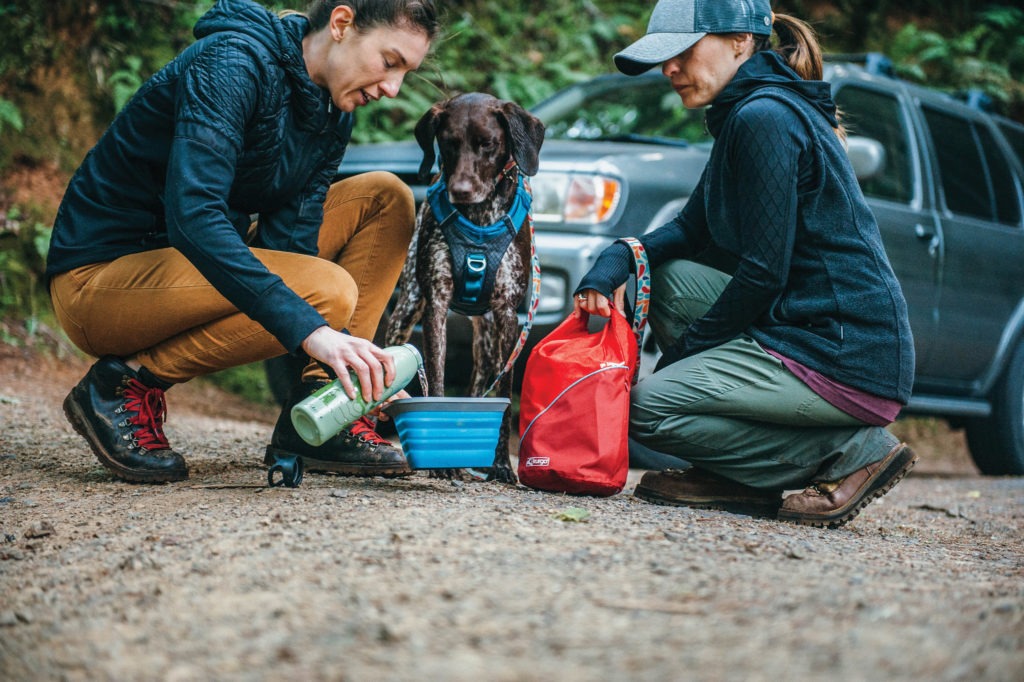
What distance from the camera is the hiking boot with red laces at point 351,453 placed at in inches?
139

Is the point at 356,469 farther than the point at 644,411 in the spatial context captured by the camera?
Yes

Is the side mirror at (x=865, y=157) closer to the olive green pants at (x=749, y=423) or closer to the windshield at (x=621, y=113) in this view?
the windshield at (x=621, y=113)

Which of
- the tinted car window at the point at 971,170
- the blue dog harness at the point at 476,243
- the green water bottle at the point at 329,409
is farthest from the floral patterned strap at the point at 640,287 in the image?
the tinted car window at the point at 971,170

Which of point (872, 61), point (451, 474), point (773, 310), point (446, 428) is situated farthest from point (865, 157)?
point (446, 428)

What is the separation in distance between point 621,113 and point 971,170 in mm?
2299

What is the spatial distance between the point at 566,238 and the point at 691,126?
1390 mm

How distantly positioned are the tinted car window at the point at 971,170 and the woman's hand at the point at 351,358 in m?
4.37

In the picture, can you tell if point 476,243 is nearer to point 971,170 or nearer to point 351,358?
point 351,358

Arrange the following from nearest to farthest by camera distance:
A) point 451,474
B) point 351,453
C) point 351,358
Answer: point 351,358
point 351,453
point 451,474

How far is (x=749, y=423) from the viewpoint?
10.9ft

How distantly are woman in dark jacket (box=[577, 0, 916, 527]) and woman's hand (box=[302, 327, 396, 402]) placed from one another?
40.4 inches

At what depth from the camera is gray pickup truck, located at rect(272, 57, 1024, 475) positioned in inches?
177

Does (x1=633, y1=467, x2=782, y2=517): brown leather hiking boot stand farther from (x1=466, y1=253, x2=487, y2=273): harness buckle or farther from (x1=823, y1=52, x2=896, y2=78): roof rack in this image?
(x1=823, y1=52, x2=896, y2=78): roof rack

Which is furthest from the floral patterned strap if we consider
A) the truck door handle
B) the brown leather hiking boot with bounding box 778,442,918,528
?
the truck door handle
